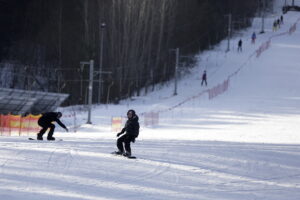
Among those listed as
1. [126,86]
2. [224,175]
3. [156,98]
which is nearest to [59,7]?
[126,86]

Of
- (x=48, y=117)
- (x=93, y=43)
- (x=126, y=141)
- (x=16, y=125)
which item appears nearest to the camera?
(x=126, y=141)

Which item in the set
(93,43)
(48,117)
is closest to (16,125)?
(48,117)

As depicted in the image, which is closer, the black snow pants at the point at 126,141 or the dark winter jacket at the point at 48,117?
the black snow pants at the point at 126,141

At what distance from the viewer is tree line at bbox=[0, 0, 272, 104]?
177 ft

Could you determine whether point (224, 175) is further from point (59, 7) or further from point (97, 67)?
point (59, 7)

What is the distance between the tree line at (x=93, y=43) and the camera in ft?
177

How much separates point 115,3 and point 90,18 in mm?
4979

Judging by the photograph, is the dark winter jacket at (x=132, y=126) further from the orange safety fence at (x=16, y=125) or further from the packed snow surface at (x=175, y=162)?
the orange safety fence at (x=16, y=125)

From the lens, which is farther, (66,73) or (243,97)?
(66,73)

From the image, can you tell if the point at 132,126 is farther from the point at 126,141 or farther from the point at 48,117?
the point at 48,117

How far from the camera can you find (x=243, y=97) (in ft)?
149

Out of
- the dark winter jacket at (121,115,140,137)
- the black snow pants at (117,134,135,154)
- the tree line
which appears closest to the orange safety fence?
the black snow pants at (117,134,135,154)

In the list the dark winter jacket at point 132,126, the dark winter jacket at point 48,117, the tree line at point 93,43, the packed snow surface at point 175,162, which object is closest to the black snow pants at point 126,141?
the dark winter jacket at point 132,126

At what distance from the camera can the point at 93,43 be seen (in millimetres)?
55094
